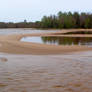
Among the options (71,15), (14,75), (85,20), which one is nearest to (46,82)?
(14,75)

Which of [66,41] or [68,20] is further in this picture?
[68,20]

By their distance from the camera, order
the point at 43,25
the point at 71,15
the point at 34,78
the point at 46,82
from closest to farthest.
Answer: the point at 46,82 → the point at 34,78 → the point at 71,15 → the point at 43,25

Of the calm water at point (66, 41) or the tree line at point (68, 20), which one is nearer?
the calm water at point (66, 41)

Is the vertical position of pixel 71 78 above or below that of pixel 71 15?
below

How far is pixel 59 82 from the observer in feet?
23.0

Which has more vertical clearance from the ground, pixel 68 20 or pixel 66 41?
pixel 68 20

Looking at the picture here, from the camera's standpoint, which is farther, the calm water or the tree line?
the tree line

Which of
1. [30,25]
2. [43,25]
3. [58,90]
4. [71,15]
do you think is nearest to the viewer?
[58,90]

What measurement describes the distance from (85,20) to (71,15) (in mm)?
12122

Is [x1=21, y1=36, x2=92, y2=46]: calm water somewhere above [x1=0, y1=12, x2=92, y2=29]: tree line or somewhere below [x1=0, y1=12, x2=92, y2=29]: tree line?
below

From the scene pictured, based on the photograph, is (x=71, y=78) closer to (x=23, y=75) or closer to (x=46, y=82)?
(x=46, y=82)

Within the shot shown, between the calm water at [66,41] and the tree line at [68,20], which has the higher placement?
the tree line at [68,20]

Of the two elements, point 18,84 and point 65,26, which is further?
point 65,26

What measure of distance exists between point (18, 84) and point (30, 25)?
14700 centimetres
